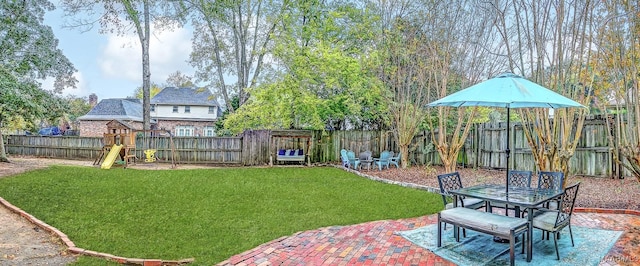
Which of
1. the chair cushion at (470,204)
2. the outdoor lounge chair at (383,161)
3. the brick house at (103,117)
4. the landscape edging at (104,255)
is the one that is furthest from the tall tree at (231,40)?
the chair cushion at (470,204)

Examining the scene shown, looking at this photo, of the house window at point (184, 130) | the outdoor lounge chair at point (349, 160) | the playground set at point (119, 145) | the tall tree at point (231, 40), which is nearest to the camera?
the outdoor lounge chair at point (349, 160)

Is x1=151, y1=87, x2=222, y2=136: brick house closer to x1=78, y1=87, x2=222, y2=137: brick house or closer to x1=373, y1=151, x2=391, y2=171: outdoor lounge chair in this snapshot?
x1=78, y1=87, x2=222, y2=137: brick house

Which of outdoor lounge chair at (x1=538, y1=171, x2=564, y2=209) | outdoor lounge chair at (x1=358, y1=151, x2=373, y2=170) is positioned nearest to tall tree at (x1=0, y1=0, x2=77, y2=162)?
outdoor lounge chair at (x1=358, y1=151, x2=373, y2=170)

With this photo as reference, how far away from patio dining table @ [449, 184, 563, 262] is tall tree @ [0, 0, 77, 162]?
12830 millimetres

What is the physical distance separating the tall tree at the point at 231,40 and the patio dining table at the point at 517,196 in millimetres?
13069

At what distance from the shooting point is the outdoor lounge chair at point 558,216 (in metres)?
3.70

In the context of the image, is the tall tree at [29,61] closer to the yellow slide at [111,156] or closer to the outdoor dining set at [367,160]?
the yellow slide at [111,156]

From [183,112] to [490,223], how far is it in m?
28.8

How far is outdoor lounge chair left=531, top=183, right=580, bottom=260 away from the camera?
3705mm

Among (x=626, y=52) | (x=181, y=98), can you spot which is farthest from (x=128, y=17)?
(x=626, y=52)

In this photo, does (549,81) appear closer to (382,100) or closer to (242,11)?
(382,100)

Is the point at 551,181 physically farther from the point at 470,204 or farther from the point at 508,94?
the point at 508,94

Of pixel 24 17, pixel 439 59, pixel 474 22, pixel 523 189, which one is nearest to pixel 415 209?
pixel 523 189

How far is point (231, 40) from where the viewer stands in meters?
19.7
